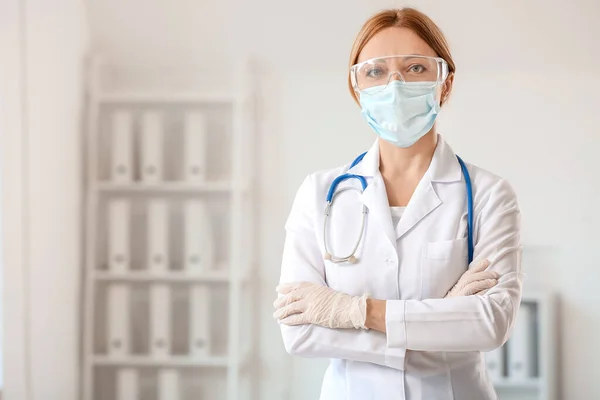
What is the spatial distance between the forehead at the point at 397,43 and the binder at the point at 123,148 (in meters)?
1.72

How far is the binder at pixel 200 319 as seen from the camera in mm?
2818

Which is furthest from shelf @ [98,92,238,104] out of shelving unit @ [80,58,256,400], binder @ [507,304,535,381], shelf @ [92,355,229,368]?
binder @ [507,304,535,381]

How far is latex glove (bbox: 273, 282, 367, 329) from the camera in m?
1.26

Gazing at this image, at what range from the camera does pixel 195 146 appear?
2816 mm

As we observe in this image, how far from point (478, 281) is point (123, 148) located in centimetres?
193

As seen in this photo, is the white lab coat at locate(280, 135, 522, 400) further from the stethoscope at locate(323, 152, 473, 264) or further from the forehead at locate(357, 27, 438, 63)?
the forehead at locate(357, 27, 438, 63)

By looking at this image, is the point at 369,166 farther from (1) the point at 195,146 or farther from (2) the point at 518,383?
(2) the point at 518,383

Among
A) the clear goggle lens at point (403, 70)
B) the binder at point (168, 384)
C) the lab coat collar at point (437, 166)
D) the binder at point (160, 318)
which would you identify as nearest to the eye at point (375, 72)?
the clear goggle lens at point (403, 70)

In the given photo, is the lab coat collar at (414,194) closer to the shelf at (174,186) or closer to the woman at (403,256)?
the woman at (403,256)

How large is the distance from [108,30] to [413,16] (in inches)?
79.2

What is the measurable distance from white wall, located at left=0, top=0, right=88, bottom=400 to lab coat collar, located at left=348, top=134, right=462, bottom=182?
1.45 metres

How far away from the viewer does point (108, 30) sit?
9.95 ft

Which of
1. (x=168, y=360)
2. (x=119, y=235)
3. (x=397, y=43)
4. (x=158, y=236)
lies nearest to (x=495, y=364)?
(x=168, y=360)

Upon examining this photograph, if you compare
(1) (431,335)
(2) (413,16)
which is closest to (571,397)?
(1) (431,335)
